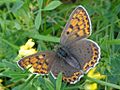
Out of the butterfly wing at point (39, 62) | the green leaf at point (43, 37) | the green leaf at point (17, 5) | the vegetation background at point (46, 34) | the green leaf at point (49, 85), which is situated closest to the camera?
the butterfly wing at point (39, 62)

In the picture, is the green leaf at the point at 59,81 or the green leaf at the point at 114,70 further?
the green leaf at the point at 114,70

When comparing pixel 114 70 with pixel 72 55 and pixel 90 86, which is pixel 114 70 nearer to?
pixel 90 86

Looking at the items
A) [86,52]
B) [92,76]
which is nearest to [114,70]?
[92,76]

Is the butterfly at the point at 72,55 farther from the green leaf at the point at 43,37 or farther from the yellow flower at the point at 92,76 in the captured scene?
the green leaf at the point at 43,37

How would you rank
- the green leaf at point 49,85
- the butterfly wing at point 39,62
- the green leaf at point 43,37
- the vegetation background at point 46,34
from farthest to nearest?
the green leaf at point 43,37 → the vegetation background at point 46,34 → the green leaf at point 49,85 → the butterfly wing at point 39,62

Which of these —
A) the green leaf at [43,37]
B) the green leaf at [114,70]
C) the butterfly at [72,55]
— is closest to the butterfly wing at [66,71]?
the butterfly at [72,55]

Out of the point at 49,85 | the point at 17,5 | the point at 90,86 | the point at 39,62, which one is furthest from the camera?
the point at 17,5
